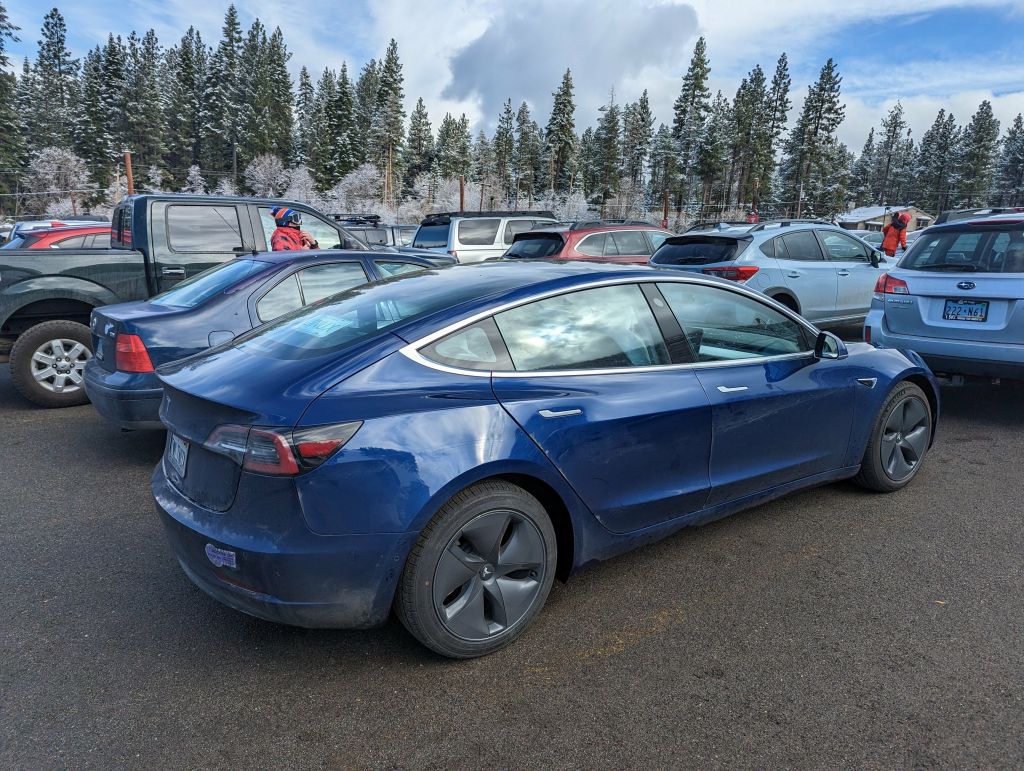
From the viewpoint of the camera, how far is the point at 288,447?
235 centimetres

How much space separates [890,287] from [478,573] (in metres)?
5.47

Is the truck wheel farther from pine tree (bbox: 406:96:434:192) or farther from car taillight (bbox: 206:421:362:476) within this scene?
pine tree (bbox: 406:96:434:192)

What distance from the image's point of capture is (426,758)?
7.32ft

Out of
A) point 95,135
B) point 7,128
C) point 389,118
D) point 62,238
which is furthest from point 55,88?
point 62,238

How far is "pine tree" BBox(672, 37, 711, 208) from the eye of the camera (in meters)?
65.9

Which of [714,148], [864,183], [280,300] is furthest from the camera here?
[864,183]

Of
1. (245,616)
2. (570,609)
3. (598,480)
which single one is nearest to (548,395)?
(598,480)

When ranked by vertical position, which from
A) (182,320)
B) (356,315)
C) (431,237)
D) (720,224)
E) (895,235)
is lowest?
(182,320)

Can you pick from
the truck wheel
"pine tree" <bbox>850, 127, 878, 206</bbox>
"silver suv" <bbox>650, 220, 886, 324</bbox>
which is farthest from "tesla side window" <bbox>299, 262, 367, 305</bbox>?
"pine tree" <bbox>850, 127, 878, 206</bbox>

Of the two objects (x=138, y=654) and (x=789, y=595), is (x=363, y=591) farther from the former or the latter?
(x=789, y=595)

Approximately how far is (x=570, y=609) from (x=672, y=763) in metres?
0.99

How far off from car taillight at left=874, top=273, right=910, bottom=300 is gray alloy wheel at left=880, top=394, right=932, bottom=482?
86.1 inches

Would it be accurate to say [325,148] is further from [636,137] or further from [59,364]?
[59,364]

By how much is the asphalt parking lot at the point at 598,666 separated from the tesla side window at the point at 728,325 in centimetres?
103
